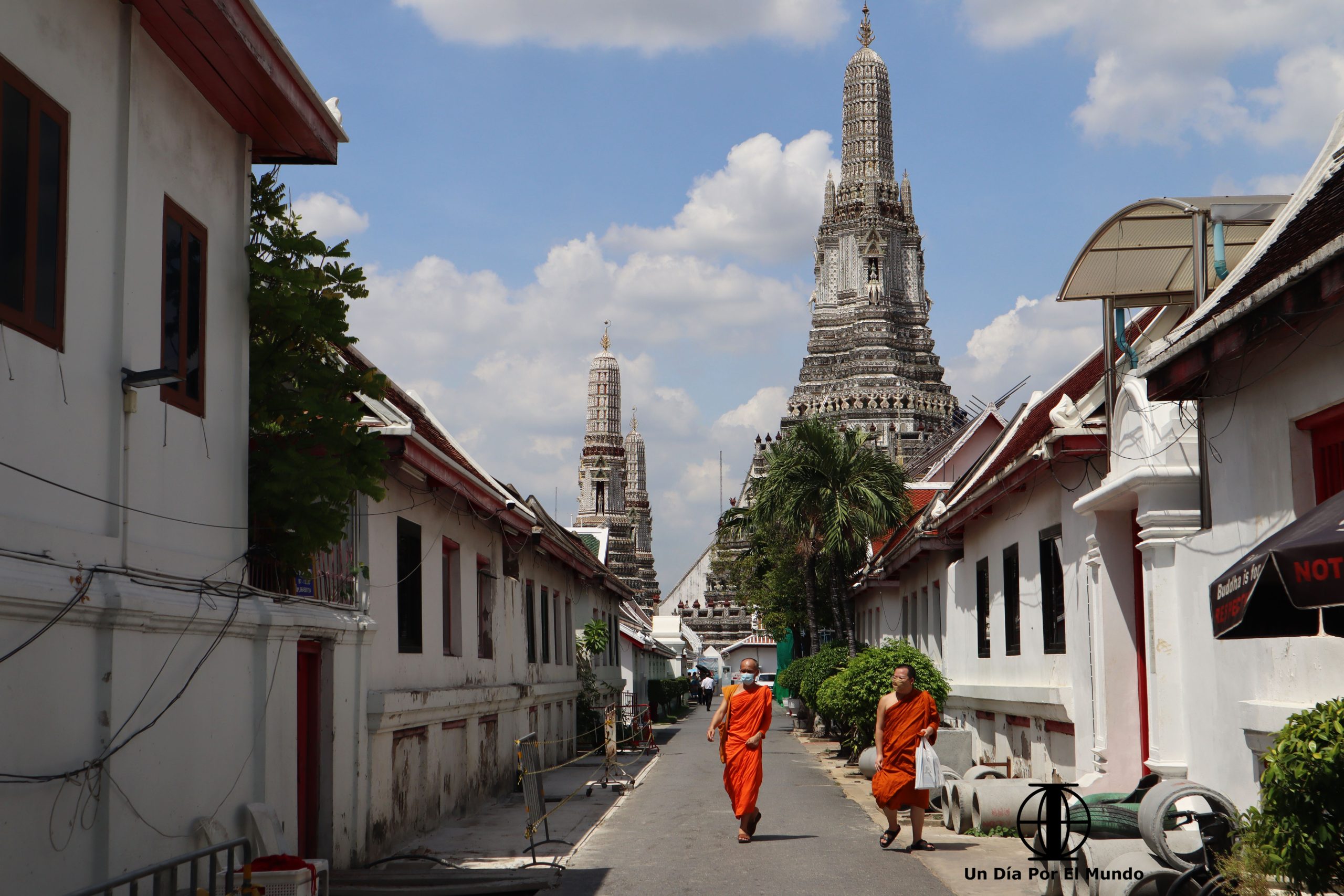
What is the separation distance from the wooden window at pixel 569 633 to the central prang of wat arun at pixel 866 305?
54.8 metres

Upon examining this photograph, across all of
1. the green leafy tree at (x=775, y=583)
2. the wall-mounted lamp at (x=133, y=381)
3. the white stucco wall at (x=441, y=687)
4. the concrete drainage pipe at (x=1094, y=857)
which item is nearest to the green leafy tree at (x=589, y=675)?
the green leafy tree at (x=775, y=583)

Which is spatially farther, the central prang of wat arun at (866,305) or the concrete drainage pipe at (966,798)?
the central prang of wat arun at (866,305)

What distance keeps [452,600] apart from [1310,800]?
10.1m

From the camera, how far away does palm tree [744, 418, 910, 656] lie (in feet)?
90.5

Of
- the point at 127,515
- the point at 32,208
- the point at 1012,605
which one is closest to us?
the point at 32,208

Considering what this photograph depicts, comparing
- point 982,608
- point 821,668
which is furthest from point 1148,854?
point 821,668

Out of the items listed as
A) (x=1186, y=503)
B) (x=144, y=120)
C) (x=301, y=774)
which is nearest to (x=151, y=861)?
(x=301, y=774)

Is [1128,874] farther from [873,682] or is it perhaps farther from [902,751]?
[873,682]

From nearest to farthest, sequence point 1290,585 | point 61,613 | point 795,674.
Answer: point 1290,585, point 61,613, point 795,674

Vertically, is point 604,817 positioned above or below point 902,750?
below

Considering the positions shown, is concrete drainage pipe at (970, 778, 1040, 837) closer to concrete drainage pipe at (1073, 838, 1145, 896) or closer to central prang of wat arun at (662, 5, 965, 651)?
concrete drainage pipe at (1073, 838, 1145, 896)

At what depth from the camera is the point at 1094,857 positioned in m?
7.50

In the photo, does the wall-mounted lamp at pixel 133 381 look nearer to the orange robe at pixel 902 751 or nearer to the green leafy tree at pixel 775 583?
the orange robe at pixel 902 751

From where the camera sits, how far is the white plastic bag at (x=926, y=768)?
10922 mm
